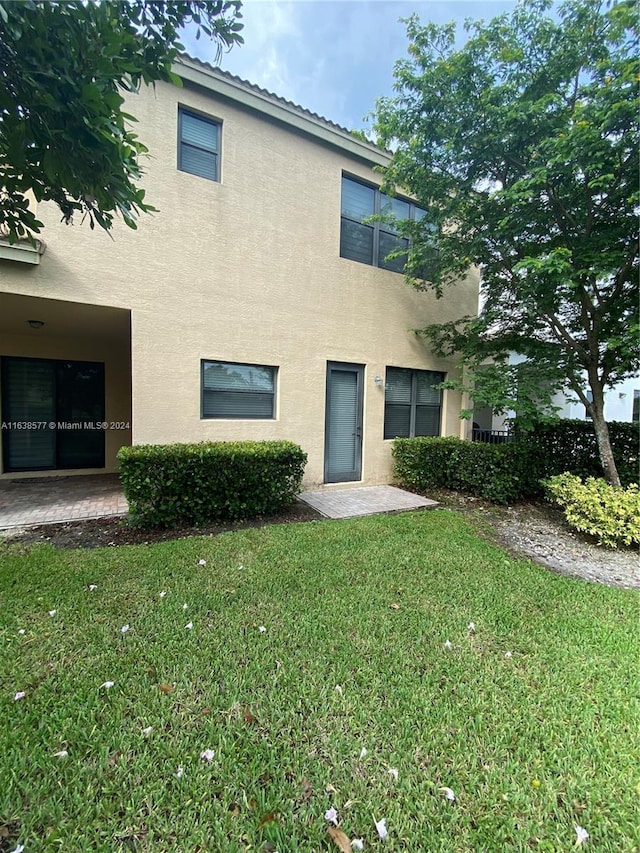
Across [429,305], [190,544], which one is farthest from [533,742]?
[429,305]

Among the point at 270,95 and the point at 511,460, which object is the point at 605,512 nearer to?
the point at 511,460

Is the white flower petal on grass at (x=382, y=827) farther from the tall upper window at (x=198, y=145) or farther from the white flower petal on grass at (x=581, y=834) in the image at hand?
the tall upper window at (x=198, y=145)

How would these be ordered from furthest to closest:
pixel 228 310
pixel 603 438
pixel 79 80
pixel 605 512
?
pixel 603 438 < pixel 228 310 < pixel 605 512 < pixel 79 80

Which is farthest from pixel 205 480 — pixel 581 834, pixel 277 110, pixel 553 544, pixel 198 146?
pixel 277 110

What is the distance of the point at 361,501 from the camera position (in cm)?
681

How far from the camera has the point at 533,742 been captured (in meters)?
1.99

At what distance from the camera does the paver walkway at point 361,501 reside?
625 centimetres

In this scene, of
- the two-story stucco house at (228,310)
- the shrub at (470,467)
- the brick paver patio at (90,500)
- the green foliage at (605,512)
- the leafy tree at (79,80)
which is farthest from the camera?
the shrub at (470,467)

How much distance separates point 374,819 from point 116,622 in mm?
2287

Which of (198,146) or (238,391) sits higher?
(198,146)

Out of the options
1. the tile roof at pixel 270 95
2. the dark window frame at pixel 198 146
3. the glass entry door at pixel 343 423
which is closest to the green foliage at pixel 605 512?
the glass entry door at pixel 343 423

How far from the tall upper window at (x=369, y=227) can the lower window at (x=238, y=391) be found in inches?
125

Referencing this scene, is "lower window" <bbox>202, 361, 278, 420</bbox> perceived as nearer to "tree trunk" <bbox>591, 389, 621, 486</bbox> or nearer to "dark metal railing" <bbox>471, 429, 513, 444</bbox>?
"tree trunk" <bbox>591, 389, 621, 486</bbox>

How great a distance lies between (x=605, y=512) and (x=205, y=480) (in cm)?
574
